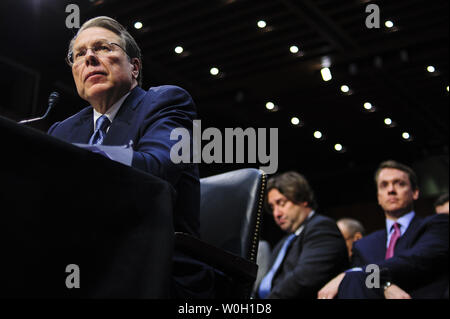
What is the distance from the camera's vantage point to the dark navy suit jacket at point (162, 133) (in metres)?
1.18

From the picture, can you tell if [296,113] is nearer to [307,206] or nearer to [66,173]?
[307,206]

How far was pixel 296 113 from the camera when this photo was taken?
6770mm

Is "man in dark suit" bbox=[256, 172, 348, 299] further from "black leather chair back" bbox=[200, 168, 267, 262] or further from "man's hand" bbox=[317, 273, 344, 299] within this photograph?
"black leather chair back" bbox=[200, 168, 267, 262]

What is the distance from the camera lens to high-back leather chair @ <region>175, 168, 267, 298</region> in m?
1.42

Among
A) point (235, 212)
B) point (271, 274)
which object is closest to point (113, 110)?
point (235, 212)

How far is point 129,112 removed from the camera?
137 centimetres

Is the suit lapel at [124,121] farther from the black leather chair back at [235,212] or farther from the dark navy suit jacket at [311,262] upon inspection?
the dark navy suit jacket at [311,262]

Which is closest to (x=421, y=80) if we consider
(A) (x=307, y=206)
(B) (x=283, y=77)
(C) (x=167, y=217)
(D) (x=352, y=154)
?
(B) (x=283, y=77)

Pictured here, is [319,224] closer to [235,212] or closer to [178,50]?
[235,212]

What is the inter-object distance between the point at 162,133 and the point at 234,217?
441mm

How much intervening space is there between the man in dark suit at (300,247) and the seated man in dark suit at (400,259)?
0.44 ft

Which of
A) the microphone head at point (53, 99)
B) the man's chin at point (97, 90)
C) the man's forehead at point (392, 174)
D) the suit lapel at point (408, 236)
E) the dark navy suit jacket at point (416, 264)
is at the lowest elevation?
the dark navy suit jacket at point (416, 264)

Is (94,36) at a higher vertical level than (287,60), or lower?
lower

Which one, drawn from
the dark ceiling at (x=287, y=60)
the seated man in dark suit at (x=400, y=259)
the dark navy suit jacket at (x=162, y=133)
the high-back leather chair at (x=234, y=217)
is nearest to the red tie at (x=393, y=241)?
the seated man in dark suit at (x=400, y=259)
